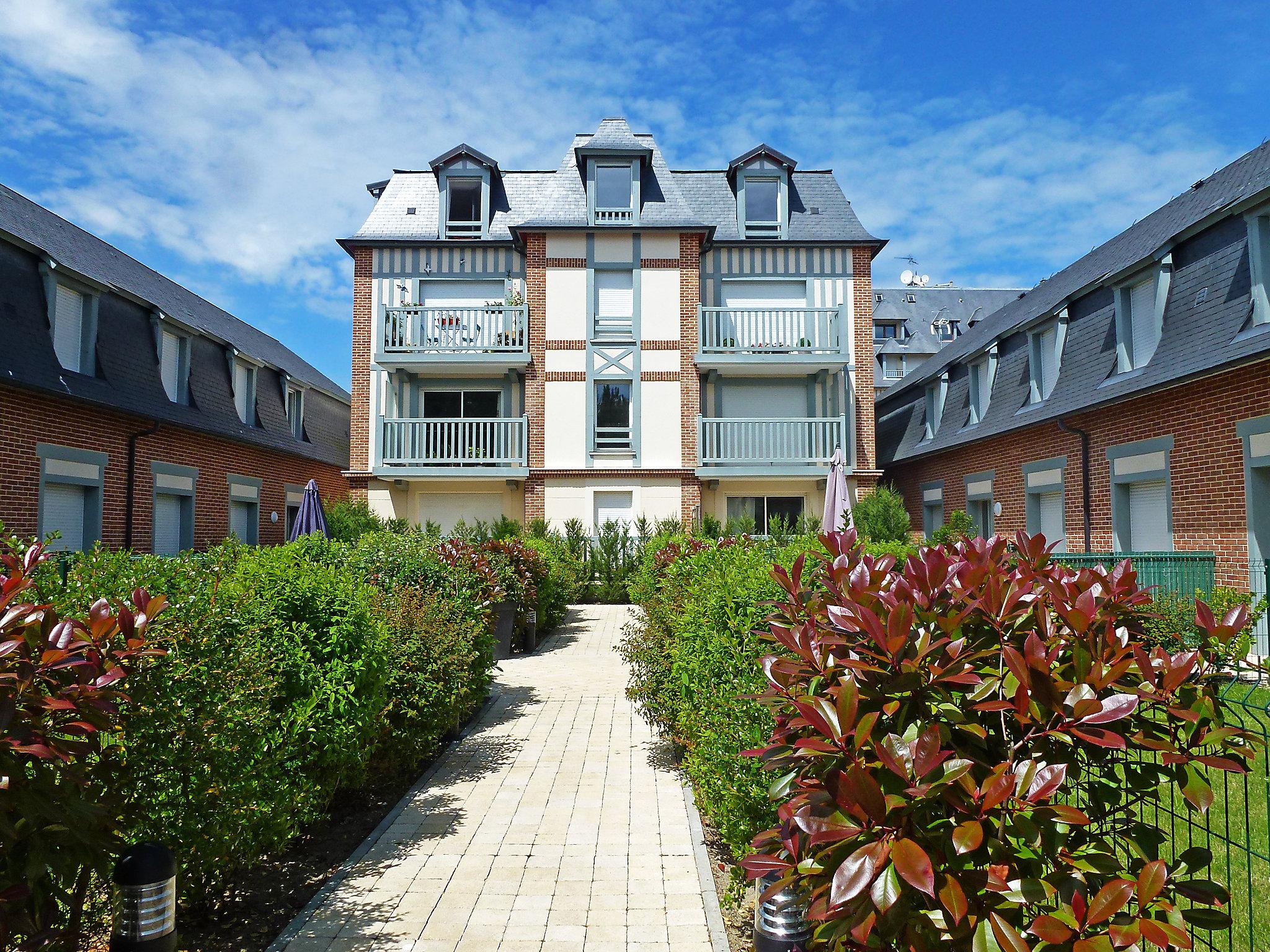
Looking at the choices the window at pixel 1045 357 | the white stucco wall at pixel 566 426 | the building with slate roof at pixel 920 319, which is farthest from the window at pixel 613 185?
the building with slate roof at pixel 920 319

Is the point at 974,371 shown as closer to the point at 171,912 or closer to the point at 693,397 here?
the point at 693,397

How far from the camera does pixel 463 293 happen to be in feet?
63.5

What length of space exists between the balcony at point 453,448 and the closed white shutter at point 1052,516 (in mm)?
10933

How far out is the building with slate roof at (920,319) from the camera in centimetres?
4038

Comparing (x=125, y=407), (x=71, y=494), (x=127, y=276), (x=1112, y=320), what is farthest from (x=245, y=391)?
(x=1112, y=320)

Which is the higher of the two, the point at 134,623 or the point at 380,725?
the point at 134,623

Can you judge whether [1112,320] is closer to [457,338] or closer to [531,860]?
[531,860]

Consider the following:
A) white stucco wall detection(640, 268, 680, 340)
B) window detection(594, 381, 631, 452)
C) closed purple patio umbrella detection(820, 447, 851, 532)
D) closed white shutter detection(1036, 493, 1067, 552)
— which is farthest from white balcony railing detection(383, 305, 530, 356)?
closed white shutter detection(1036, 493, 1067, 552)

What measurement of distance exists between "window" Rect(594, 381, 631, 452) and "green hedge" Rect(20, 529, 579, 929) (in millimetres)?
12366

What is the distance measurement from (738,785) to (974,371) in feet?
51.8

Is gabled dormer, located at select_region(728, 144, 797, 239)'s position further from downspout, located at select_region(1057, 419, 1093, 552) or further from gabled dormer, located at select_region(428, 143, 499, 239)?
downspout, located at select_region(1057, 419, 1093, 552)

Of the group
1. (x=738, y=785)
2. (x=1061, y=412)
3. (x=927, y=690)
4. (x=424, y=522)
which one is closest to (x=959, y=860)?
(x=927, y=690)

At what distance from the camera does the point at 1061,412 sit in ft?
42.0

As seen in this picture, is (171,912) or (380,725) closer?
(171,912)
